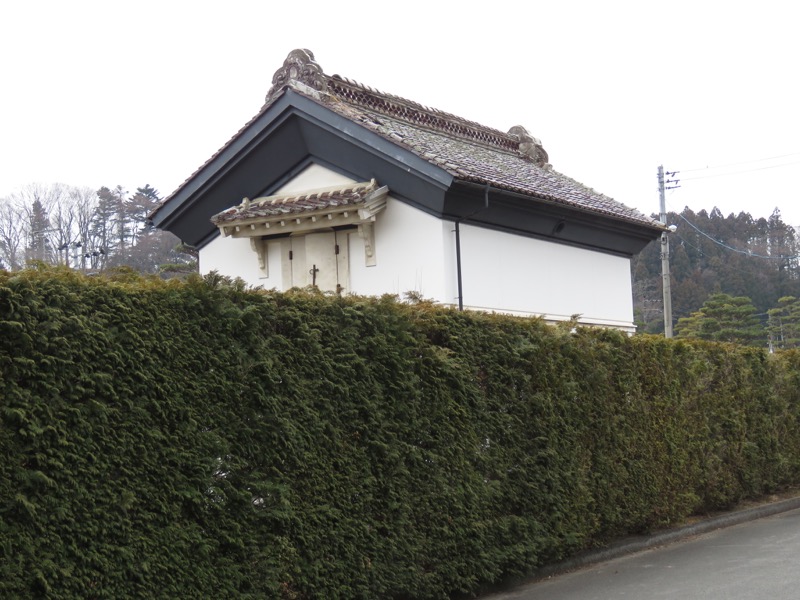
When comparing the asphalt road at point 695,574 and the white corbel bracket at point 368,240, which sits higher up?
the white corbel bracket at point 368,240

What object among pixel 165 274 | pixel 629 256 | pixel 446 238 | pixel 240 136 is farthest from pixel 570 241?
pixel 165 274

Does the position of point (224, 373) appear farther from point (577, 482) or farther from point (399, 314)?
point (577, 482)

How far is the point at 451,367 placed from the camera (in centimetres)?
908

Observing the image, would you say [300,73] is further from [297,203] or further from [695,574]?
[695,574]

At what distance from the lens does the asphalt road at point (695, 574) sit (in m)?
8.80

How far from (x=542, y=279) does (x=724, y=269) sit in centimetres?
5592

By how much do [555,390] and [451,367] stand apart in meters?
2.05

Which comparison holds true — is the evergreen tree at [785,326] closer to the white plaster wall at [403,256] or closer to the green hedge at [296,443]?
the white plaster wall at [403,256]

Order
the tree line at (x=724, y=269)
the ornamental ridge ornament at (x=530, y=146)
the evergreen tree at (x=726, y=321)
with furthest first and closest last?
1. the tree line at (x=724, y=269)
2. the evergreen tree at (x=726, y=321)
3. the ornamental ridge ornament at (x=530, y=146)

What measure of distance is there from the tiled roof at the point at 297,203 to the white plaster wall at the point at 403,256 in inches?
27.1

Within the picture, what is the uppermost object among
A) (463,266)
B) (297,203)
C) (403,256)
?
(297,203)

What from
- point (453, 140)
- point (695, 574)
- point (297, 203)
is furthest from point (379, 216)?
point (695, 574)

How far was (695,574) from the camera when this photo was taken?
390 inches

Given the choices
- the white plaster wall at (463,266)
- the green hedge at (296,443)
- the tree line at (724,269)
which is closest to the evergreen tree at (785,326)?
the tree line at (724,269)
